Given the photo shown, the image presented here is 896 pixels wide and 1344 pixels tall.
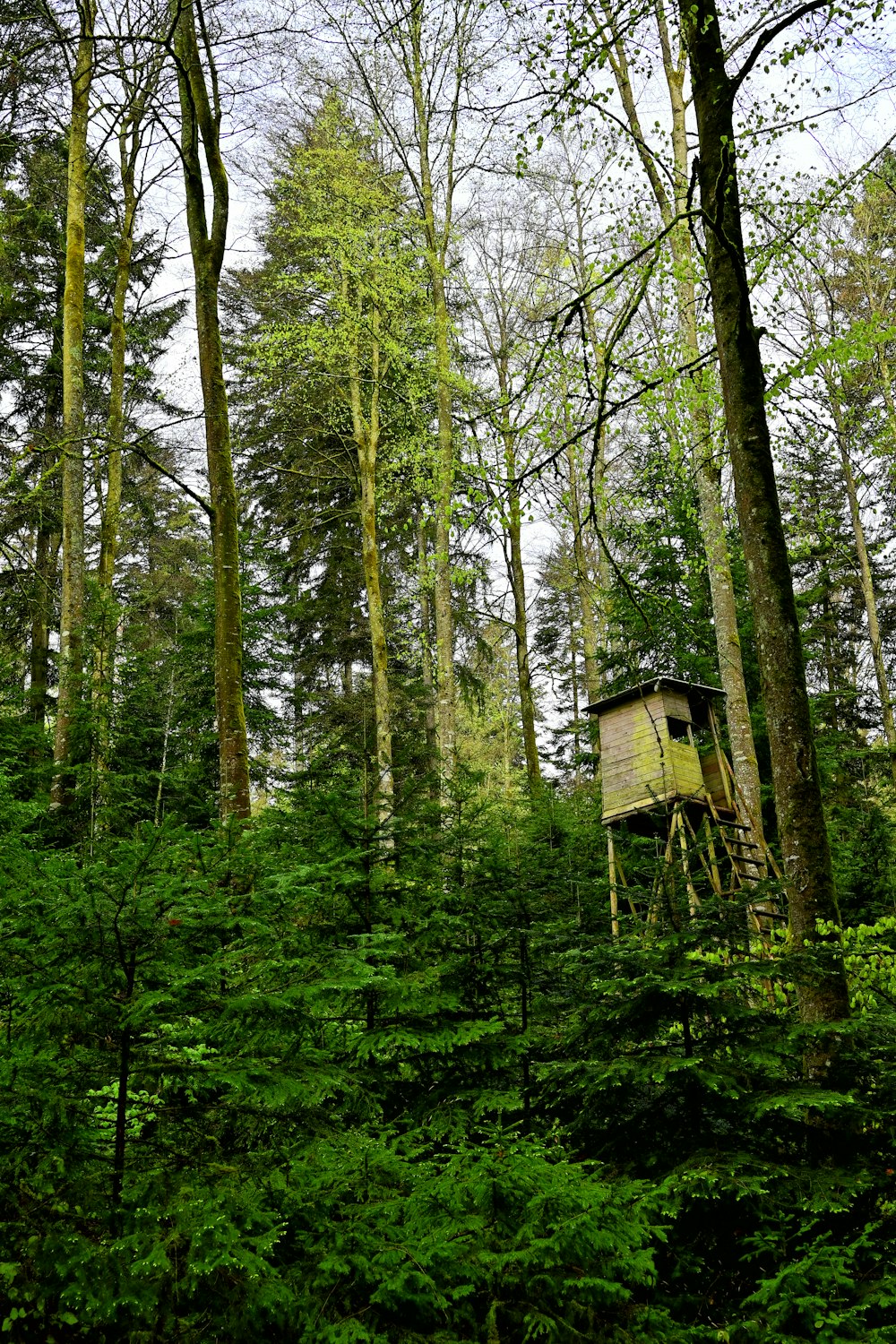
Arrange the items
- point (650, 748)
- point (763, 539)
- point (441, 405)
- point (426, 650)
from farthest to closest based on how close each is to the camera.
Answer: point (426, 650) → point (441, 405) → point (650, 748) → point (763, 539)

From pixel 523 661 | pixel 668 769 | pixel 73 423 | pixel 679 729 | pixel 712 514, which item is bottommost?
pixel 668 769

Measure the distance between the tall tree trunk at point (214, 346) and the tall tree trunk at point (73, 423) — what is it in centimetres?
354

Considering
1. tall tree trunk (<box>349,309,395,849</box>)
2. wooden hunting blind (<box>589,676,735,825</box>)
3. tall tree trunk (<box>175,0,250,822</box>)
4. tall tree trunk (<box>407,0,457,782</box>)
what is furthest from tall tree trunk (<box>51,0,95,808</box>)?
wooden hunting blind (<box>589,676,735,825</box>)

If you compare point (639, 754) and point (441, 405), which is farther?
point (441, 405)

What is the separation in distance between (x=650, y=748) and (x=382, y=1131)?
7851mm

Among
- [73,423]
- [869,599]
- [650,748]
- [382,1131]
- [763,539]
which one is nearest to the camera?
[382,1131]

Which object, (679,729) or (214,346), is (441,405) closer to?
(679,729)

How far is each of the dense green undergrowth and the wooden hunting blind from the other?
631cm

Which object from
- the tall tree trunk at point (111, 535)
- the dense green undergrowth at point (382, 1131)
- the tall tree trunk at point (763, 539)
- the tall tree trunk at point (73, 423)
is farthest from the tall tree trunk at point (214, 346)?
the tall tree trunk at point (763, 539)

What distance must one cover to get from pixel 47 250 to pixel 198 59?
11146 mm

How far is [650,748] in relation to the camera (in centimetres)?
1067

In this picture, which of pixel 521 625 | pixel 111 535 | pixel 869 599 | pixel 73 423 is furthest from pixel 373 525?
pixel 869 599

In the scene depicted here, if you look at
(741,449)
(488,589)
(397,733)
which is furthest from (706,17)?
(488,589)

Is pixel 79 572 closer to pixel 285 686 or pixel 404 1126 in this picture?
pixel 285 686
